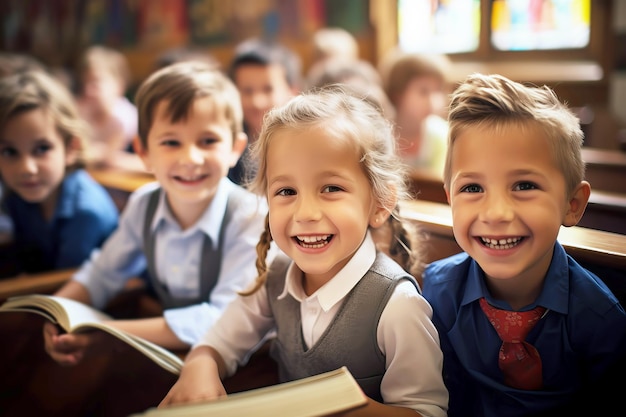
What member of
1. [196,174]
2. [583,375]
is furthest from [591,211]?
[196,174]

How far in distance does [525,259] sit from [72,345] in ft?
3.90

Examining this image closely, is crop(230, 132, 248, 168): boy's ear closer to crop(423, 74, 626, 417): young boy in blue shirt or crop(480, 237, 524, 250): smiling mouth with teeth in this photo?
crop(423, 74, 626, 417): young boy in blue shirt

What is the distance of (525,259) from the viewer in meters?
1.21

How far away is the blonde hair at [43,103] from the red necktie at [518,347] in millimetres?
1730

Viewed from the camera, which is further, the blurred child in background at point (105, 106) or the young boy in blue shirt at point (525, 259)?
the blurred child in background at point (105, 106)

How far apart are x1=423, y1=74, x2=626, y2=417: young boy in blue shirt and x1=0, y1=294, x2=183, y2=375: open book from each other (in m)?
0.71

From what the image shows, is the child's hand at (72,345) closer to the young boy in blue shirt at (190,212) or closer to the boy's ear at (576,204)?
the young boy in blue shirt at (190,212)

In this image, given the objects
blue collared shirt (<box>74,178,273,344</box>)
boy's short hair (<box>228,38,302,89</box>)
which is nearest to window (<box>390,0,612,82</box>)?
boy's short hair (<box>228,38,302,89</box>)

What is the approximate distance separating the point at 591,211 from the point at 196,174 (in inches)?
47.3

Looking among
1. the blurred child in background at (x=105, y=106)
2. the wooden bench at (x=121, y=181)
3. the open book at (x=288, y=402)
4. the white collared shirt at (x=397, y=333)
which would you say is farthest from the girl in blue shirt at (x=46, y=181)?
the blurred child in background at (x=105, y=106)

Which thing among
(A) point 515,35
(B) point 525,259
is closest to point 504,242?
(B) point 525,259

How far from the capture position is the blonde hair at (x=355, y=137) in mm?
1367

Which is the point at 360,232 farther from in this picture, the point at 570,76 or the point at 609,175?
the point at 570,76

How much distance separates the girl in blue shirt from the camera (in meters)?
2.21
